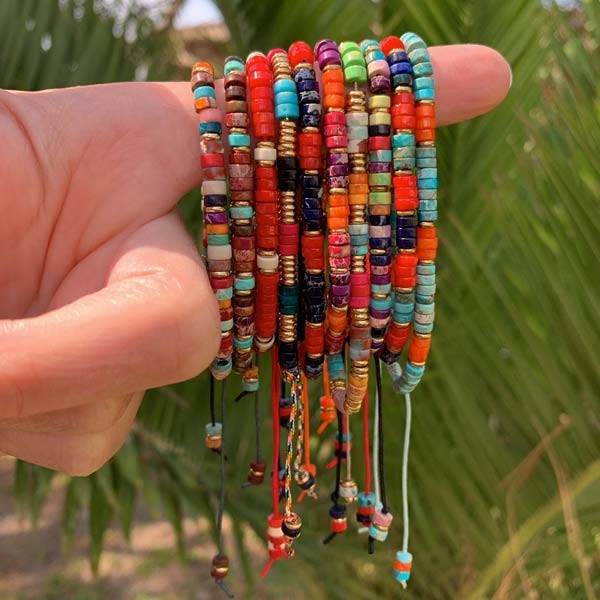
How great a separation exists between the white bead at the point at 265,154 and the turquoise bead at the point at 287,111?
1.5 inches

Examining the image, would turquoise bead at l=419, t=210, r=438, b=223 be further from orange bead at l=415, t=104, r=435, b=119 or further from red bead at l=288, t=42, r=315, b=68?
red bead at l=288, t=42, r=315, b=68

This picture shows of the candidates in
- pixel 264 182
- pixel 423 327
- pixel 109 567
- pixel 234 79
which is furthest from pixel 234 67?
pixel 109 567

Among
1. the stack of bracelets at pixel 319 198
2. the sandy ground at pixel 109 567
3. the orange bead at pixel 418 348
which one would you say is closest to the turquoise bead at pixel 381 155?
the stack of bracelets at pixel 319 198

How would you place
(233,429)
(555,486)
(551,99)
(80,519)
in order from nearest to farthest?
1. (551,99)
2. (555,486)
3. (233,429)
4. (80,519)

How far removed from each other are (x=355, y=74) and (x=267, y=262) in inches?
9.2

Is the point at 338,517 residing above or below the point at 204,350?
below

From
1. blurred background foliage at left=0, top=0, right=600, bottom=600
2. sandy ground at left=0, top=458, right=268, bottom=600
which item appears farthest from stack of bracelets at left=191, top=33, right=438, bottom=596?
sandy ground at left=0, top=458, right=268, bottom=600

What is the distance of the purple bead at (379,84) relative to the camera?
73 centimetres

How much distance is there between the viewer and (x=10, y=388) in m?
0.55

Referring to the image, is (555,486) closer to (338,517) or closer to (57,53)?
(338,517)

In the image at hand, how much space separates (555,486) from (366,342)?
53 cm

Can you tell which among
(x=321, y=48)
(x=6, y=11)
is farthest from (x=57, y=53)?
(x=321, y=48)

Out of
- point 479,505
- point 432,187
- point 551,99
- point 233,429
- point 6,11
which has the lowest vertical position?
point 233,429

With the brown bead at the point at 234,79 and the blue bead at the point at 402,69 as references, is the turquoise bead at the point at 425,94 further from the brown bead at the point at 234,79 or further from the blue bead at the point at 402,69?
the brown bead at the point at 234,79
